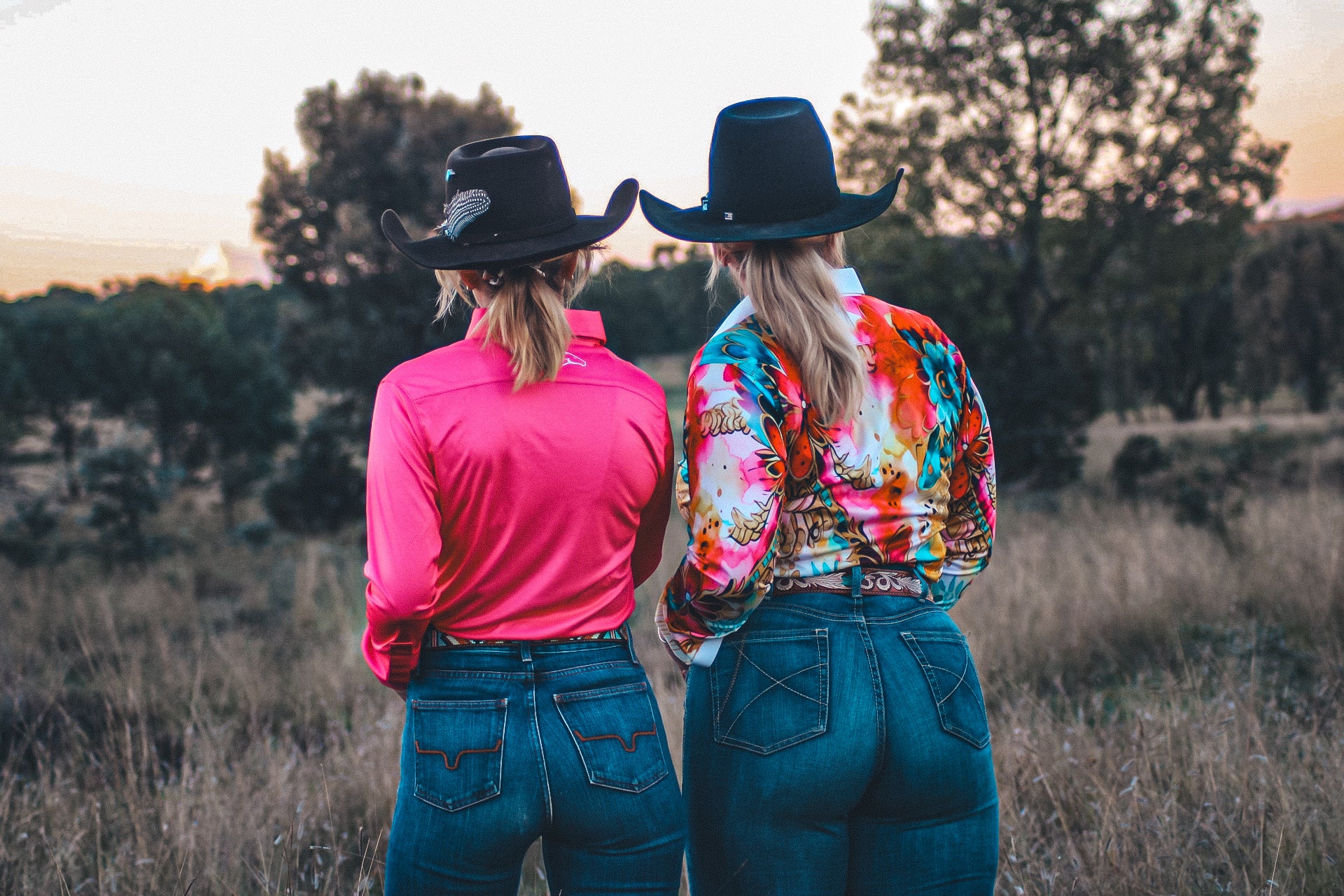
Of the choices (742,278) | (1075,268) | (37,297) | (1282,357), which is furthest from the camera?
(1282,357)

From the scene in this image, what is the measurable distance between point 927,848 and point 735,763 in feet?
1.38

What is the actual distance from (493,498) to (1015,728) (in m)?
2.72

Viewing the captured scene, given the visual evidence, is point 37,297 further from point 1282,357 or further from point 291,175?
point 1282,357

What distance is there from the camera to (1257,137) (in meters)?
13.1

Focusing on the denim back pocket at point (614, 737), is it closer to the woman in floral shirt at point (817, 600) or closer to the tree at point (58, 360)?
the woman in floral shirt at point (817, 600)

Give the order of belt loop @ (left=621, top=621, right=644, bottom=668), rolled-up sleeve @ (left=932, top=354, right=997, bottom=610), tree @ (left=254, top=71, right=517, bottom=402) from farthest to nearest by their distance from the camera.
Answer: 1. tree @ (left=254, top=71, right=517, bottom=402)
2. rolled-up sleeve @ (left=932, top=354, right=997, bottom=610)
3. belt loop @ (left=621, top=621, right=644, bottom=668)

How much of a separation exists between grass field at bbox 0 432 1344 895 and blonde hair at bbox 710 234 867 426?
0.60 m

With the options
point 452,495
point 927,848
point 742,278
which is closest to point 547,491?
point 452,495

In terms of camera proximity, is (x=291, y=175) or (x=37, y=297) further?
(x=37, y=297)

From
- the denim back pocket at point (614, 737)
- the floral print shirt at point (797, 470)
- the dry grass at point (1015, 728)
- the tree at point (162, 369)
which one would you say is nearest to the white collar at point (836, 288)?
the floral print shirt at point (797, 470)

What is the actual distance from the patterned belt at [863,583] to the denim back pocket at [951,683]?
0.31ft

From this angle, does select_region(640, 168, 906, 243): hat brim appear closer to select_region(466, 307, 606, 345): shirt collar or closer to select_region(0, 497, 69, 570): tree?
select_region(466, 307, 606, 345): shirt collar

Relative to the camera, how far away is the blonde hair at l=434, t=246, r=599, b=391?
5.84ft

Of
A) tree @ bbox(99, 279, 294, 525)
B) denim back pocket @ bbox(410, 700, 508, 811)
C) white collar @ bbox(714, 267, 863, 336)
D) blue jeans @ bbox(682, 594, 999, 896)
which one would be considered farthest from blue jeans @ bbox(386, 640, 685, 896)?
tree @ bbox(99, 279, 294, 525)
